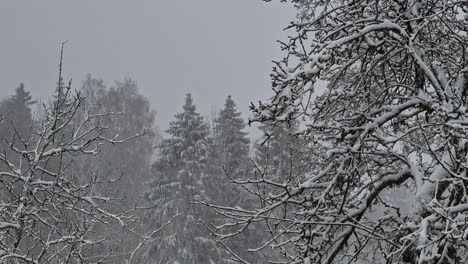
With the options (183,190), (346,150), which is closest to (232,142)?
(183,190)

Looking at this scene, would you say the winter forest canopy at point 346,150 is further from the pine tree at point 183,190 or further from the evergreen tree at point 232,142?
the evergreen tree at point 232,142

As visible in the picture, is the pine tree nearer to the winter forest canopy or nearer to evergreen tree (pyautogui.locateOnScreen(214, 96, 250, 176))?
evergreen tree (pyautogui.locateOnScreen(214, 96, 250, 176))

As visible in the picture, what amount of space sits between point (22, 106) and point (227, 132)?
19.0 meters

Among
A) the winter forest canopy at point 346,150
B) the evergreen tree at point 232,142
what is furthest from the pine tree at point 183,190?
the winter forest canopy at point 346,150

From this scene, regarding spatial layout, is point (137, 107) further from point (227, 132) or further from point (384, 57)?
point (384, 57)

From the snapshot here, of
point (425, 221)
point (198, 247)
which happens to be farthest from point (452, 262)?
point (198, 247)

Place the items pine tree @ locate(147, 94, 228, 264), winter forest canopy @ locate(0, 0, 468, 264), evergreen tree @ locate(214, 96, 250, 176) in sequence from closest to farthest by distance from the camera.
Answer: winter forest canopy @ locate(0, 0, 468, 264) → pine tree @ locate(147, 94, 228, 264) → evergreen tree @ locate(214, 96, 250, 176)

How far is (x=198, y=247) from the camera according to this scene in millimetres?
24156

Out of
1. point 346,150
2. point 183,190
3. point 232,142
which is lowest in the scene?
point 346,150

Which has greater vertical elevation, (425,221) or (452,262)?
(425,221)

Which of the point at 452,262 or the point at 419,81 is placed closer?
the point at 452,262

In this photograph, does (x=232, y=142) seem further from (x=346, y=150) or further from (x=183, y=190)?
(x=346, y=150)

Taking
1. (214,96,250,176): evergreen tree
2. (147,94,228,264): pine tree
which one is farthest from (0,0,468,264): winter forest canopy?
(214,96,250,176): evergreen tree

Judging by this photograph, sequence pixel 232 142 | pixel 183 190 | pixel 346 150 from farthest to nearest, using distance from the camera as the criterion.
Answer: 1. pixel 232 142
2. pixel 183 190
3. pixel 346 150
